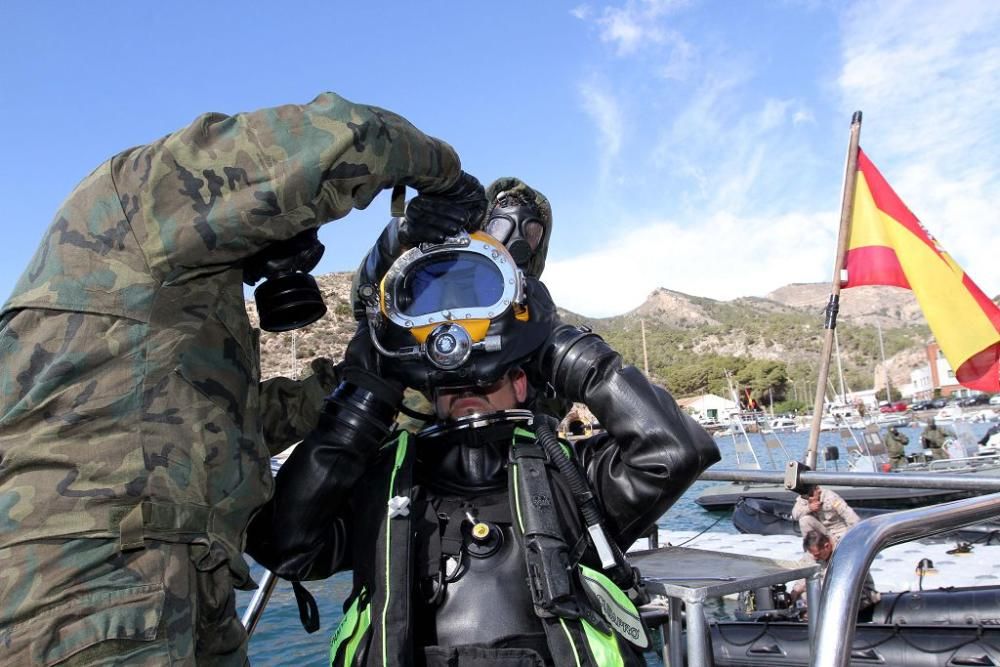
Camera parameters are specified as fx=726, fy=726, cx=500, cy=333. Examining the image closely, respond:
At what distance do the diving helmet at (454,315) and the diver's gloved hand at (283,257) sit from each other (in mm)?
286

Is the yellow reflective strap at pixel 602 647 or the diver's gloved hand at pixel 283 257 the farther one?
the diver's gloved hand at pixel 283 257

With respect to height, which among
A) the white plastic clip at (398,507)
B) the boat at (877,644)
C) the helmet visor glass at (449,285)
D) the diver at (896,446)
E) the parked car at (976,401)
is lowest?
the boat at (877,644)

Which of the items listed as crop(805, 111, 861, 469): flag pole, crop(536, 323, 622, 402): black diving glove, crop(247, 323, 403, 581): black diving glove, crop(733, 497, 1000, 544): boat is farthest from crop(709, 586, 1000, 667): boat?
crop(733, 497, 1000, 544): boat

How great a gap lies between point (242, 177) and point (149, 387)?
496 millimetres

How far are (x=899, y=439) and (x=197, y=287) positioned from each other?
21446 millimetres

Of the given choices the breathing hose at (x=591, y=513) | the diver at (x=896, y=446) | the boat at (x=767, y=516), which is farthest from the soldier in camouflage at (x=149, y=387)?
the diver at (x=896, y=446)

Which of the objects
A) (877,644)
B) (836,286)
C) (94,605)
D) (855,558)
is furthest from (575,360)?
(836,286)

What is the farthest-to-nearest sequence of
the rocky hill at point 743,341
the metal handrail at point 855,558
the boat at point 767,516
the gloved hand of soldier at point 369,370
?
1. the rocky hill at point 743,341
2. the boat at point 767,516
3. the gloved hand of soldier at point 369,370
4. the metal handrail at point 855,558

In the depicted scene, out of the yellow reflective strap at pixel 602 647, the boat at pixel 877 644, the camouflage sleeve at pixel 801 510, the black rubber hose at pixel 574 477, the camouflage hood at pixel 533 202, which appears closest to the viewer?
the yellow reflective strap at pixel 602 647

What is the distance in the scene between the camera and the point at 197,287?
1.71m

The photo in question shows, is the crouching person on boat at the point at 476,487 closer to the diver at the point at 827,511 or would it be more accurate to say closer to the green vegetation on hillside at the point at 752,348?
the diver at the point at 827,511

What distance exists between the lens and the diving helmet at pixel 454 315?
2.10 m

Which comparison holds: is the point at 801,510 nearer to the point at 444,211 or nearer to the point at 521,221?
the point at 521,221

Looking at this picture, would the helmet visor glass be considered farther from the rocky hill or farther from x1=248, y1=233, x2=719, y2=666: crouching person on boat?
the rocky hill
